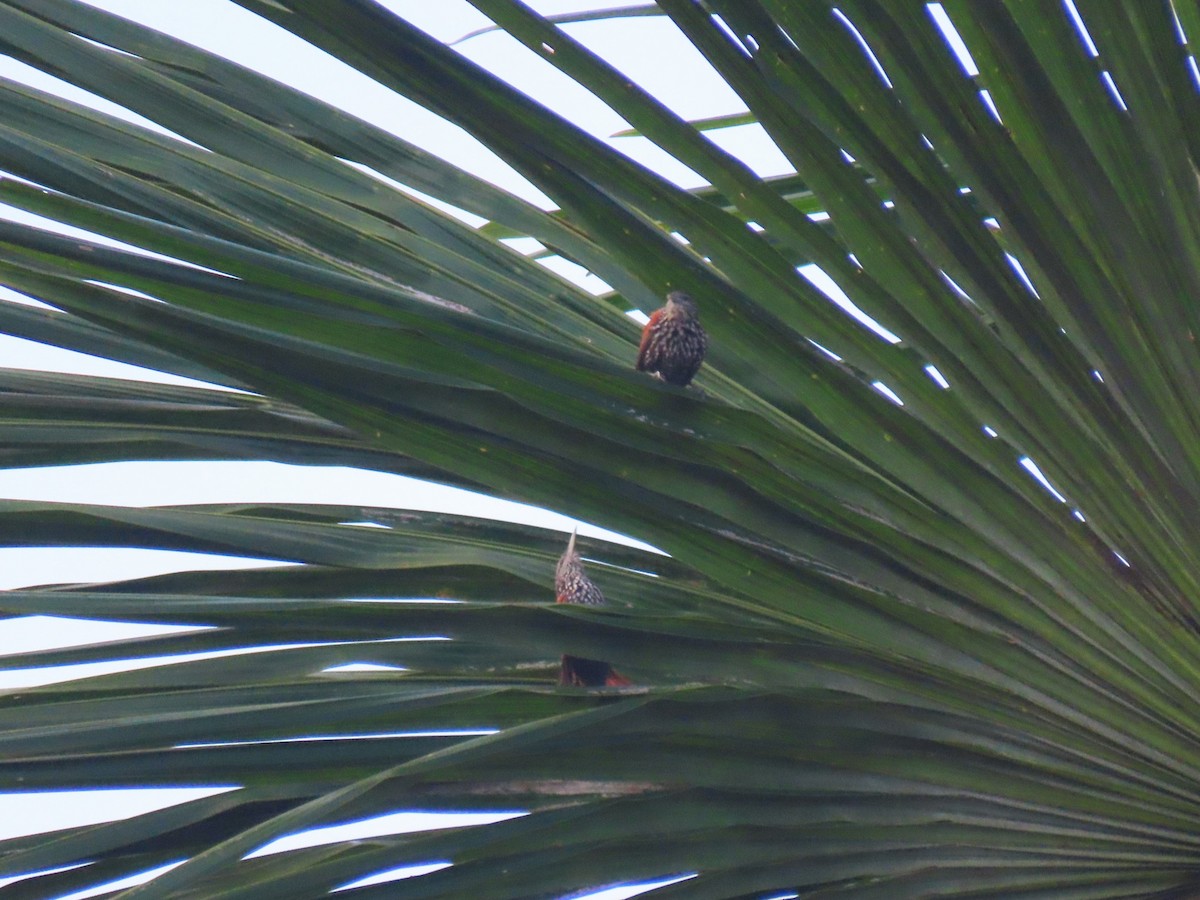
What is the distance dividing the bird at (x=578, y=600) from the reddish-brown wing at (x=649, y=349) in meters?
0.28

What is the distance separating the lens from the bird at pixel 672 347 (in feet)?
5.86

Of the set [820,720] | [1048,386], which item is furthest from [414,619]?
[1048,386]

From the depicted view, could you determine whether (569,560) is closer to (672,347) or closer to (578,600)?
(578,600)

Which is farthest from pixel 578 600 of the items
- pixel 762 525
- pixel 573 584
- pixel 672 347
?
pixel 672 347

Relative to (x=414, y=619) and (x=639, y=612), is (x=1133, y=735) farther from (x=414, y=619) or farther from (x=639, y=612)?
(x=414, y=619)

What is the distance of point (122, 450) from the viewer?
6.05 ft

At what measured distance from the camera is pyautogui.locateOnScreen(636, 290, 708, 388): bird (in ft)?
5.86

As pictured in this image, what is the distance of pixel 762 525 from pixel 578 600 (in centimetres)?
32

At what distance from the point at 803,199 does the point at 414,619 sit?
1.30 m

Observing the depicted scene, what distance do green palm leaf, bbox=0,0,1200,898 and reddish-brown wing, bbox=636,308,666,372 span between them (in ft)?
1.03

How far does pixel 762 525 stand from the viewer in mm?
1439

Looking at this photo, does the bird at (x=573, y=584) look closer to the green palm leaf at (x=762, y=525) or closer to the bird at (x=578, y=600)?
the bird at (x=578, y=600)

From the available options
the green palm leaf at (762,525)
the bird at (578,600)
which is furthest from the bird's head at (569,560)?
the green palm leaf at (762,525)

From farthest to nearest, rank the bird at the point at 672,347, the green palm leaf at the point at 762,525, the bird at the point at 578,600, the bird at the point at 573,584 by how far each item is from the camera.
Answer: the bird at the point at 672,347 < the bird at the point at 573,584 < the bird at the point at 578,600 < the green palm leaf at the point at 762,525
